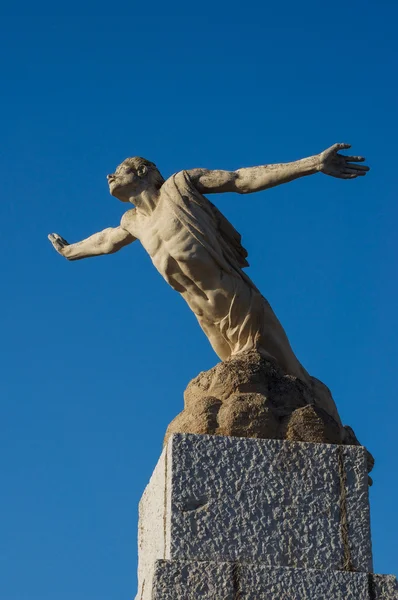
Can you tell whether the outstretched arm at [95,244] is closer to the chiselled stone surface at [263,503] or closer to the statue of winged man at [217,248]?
the statue of winged man at [217,248]

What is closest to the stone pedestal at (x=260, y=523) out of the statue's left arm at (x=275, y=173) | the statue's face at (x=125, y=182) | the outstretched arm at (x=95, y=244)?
the statue's left arm at (x=275, y=173)

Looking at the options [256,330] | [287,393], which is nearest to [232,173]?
[256,330]

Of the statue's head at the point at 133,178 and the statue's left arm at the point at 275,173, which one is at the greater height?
the statue's head at the point at 133,178

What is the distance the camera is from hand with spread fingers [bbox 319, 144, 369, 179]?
6332mm

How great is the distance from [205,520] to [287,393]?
0.99m

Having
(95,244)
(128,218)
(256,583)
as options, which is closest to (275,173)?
(128,218)

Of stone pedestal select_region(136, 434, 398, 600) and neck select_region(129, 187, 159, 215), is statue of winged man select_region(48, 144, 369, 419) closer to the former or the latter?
neck select_region(129, 187, 159, 215)

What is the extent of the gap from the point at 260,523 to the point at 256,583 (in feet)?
1.06

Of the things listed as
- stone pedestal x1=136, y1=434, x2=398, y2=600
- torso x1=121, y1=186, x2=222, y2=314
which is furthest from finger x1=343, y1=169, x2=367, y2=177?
stone pedestal x1=136, y1=434, x2=398, y2=600

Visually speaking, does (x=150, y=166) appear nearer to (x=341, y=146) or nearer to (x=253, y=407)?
(x=341, y=146)

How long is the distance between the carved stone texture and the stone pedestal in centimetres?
13

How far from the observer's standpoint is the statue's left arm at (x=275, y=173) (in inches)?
250

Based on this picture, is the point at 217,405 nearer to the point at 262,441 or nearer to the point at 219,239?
the point at 262,441

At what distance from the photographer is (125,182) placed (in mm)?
7016
